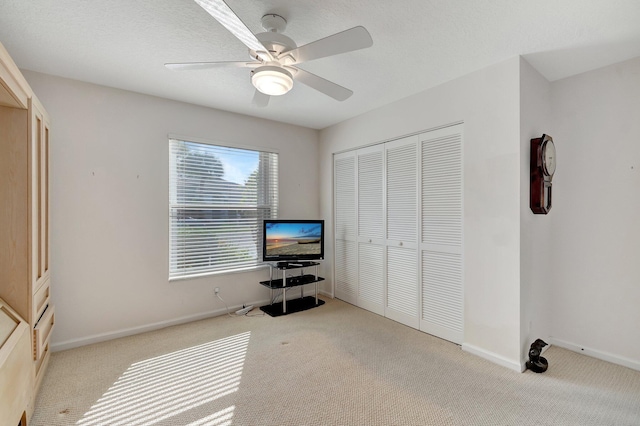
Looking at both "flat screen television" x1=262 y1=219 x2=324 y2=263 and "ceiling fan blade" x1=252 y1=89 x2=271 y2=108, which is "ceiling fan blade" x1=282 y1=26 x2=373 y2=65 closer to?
"ceiling fan blade" x1=252 y1=89 x2=271 y2=108

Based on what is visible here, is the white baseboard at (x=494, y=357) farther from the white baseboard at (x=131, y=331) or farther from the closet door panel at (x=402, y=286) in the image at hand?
the white baseboard at (x=131, y=331)

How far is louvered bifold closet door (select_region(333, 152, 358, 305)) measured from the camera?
4.09m

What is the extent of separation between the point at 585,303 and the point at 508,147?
162 centimetres

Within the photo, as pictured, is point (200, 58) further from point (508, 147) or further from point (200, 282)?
point (508, 147)

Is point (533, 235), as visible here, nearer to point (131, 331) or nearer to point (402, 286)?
point (402, 286)

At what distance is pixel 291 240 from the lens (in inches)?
153

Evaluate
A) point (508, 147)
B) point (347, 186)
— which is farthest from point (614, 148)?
point (347, 186)

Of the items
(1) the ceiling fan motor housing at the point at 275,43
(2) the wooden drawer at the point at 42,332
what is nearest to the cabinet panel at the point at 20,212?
(2) the wooden drawer at the point at 42,332

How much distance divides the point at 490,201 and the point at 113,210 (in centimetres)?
359

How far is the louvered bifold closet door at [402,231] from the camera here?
327 centimetres

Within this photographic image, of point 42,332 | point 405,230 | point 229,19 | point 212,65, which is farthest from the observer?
point 405,230

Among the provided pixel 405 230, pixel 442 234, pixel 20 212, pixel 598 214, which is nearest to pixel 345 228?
pixel 405 230

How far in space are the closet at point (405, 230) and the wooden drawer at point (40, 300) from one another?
3140 millimetres

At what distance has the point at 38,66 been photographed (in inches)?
99.9
